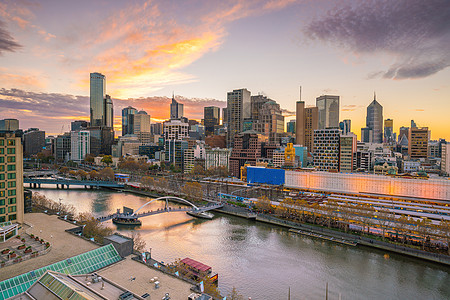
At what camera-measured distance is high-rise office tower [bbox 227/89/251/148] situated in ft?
566

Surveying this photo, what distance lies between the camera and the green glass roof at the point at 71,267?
14.7m

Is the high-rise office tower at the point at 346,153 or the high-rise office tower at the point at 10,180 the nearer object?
the high-rise office tower at the point at 10,180

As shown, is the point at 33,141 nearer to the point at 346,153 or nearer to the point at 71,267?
the point at 346,153

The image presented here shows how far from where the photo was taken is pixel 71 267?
55.7ft

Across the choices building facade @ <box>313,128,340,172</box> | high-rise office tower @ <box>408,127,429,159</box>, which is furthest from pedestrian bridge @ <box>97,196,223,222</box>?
high-rise office tower @ <box>408,127,429,159</box>

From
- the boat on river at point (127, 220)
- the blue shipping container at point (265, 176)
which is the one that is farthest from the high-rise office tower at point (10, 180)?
the blue shipping container at point (265, 176)

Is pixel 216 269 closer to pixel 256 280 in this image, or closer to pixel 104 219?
pixel 256 280

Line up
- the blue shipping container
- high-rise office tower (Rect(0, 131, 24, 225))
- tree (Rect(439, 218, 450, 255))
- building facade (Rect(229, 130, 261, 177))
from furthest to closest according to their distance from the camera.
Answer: building facade (Rect(229, 130, 261, 177))
the blue shipping container
tree (Rect(439, 218, 450, 255))
high-rise office tower (Rect(0, 131, 24, 225))

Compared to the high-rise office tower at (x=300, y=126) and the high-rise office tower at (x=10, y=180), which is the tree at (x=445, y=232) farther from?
the high-rise office tower at (x=300, y=126)

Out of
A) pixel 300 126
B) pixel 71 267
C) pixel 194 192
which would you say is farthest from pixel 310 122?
pixel 71 267

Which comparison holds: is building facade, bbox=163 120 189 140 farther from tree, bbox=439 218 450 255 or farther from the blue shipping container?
tree, bbox=439 218 450 255

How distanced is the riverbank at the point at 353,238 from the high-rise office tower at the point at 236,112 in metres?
127

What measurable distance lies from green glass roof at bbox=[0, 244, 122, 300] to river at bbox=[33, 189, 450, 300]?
9573 mm

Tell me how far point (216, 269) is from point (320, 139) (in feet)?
200
